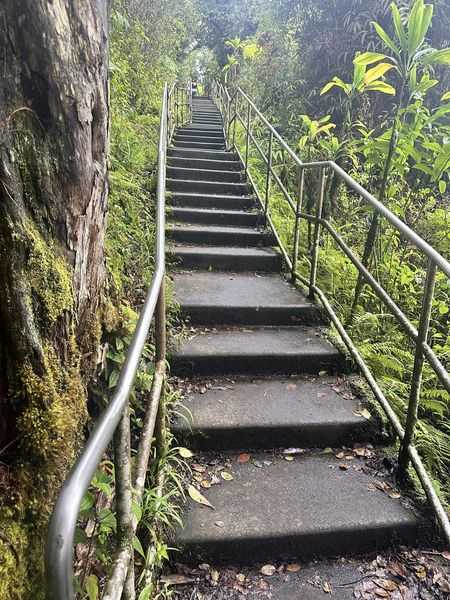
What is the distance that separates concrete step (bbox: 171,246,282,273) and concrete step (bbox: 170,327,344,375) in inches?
40.4

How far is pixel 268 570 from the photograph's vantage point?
1652 millimetres

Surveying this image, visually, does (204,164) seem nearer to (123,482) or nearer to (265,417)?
(265,417)

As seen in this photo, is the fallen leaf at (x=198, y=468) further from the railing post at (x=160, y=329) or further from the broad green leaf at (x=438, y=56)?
the broad green leaf at (x=438, y=56)

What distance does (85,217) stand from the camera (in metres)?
1.42

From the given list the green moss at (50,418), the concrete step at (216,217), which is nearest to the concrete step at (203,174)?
the concrete step at (216,217)

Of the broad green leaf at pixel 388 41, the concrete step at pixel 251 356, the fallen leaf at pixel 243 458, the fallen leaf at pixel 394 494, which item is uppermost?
the broad green leaf at pixel 388 41

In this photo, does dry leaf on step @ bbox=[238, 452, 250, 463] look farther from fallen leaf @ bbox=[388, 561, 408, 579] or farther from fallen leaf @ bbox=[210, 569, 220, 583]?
fallen leaf @ bbox=[388, 561, 408, 579]

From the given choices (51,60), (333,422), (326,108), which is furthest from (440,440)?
(326,108)

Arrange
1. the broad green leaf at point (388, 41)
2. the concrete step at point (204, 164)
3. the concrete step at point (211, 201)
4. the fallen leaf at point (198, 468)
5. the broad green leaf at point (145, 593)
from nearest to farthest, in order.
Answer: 1. the broad green leaf at point (145, 593)
2. the fallen leaf at point (198, 468)
3. the broad green leaf at point (388, 41)
4. the concrete step at point (211, 201)
5. the concrete step at point (204, 164)

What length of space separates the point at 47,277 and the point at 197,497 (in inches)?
46.8

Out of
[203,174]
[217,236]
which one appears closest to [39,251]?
[217,236]

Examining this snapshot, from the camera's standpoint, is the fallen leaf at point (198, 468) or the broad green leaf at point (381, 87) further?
the broad green leaf at point (381, 87)

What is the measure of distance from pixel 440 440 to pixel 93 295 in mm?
1927

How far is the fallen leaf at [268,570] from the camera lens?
1.64 meters
